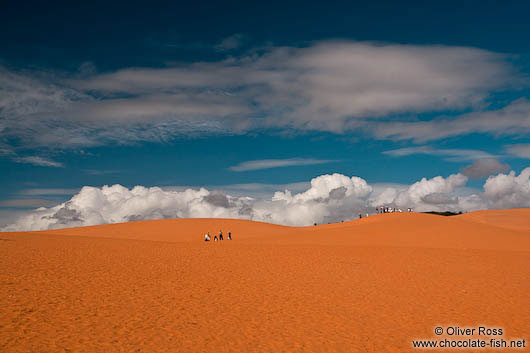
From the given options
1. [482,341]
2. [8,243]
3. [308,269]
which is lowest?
[482,341]

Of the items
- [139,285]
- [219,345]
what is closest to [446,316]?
[219,345]

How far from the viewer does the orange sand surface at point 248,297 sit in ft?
48.0

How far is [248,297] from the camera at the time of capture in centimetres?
2098

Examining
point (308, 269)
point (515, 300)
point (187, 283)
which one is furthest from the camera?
point (308, 269)

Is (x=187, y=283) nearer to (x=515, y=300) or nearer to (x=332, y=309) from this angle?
(x=332, y=309)

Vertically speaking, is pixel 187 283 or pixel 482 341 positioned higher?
pixel 187 283

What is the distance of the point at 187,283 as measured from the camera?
2347cm

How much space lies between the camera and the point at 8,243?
36.1m

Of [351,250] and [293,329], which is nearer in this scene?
[293,329]

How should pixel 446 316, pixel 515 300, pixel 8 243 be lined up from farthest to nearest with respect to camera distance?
pixel 8 243 → pixel 515 300 → pixel 446 316

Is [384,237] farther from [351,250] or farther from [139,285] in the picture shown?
[139,285]

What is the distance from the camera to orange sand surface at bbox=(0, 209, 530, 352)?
48.0 ft

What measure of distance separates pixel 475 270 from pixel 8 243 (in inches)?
1553

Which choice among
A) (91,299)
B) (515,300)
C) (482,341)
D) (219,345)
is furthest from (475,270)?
(91,299)
